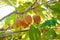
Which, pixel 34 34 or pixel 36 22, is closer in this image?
pixel 34 34

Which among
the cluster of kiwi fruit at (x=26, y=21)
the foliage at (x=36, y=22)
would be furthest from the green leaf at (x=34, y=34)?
the cluster of kiwi fruit at (x=26, y=21)

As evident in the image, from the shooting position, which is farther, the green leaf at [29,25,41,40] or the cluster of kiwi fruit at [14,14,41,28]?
the cluster of kiwi fruit at [14,14,41,28]

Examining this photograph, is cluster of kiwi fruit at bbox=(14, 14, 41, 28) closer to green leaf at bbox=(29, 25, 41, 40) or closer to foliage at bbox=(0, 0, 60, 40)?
foliage at bbox=(0, 0, 60, 40)

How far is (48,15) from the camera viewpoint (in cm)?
54

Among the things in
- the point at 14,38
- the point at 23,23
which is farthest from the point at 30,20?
the point at 14,38

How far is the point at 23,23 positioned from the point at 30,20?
23 millimetres

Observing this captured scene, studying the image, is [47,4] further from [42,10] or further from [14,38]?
[14,38]

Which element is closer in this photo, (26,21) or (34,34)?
(34,34)

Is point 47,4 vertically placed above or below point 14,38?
above

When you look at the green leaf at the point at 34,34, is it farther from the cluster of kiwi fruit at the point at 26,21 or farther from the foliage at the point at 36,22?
the cluster of kiwi fruit at the point at 26,21

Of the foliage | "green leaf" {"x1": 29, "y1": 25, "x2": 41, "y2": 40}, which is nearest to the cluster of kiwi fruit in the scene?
the foliage

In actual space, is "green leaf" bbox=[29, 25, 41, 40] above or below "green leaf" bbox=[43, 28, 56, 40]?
above

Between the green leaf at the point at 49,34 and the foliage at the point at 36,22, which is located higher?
the foliage at the point at 36,22

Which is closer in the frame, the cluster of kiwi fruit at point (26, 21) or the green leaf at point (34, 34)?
the green leaf at point (34, 34)
